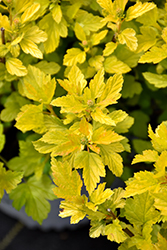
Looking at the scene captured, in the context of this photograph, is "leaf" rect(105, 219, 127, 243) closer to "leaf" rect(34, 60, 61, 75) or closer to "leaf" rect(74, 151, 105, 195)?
"leaf" rect(74, 151, 105, 195)

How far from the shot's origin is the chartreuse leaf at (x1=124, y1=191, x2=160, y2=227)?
46cm

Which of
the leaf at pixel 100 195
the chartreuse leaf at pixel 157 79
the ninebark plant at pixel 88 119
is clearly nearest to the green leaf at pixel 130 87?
the ninebark plant at pixel 88 119

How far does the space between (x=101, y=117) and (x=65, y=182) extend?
0.44ft

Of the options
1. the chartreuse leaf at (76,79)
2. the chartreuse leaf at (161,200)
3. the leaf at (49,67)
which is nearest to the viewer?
the chartreuse leaf at (161,200)

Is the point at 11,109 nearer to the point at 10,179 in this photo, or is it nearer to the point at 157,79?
the point at 10,179

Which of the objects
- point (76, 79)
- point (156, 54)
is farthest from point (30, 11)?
point (156, 54)

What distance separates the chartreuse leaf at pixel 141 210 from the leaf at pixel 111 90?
0.60ft

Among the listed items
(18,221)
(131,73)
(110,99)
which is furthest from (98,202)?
(18,221)

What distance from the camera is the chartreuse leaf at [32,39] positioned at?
554mm

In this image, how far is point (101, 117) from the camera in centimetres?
48

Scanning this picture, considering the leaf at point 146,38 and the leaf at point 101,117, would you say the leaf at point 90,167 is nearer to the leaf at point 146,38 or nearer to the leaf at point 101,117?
the leaf at point 101,117

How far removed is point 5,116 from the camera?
70cm

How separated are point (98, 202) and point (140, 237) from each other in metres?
0.10

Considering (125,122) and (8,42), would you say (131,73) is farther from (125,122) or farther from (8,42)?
(8,42)
